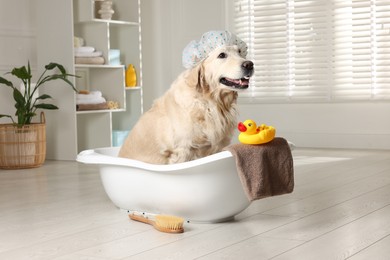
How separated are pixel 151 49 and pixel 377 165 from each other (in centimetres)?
294

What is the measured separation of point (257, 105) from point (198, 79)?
12.2ft

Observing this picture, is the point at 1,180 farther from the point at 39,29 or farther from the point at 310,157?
the point at 310,157

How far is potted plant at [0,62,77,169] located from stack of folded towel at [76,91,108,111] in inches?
9.0

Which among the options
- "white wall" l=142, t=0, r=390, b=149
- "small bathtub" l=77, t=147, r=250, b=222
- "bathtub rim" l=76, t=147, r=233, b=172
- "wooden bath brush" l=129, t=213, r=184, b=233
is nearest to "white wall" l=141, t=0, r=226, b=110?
"white wall" l=142, t=0, r=390, b=149

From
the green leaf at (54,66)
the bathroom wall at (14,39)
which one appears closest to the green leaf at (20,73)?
the green leaf at (54,66)

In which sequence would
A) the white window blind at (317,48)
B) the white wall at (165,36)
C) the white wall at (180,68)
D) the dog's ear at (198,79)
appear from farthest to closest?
1. the white wall at (165,36)
2. the white window blind at (317,48)
3. the white wall at (180,68)
4. the dog's ear at (198,79)

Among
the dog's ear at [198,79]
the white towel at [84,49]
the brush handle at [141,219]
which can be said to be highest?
the white towel at [84,49]

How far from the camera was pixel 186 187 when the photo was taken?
273cm

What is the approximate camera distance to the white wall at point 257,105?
5.86m

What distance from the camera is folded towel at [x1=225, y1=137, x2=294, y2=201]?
2.55 meters

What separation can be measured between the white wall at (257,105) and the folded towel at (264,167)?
3.38m

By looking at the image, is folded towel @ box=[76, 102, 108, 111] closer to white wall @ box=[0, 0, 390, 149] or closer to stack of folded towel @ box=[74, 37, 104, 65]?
stack of folded towel @ box=[74, 37, 104, 65]

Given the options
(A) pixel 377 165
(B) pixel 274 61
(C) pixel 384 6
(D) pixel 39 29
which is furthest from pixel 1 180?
(C) pixel 384 6

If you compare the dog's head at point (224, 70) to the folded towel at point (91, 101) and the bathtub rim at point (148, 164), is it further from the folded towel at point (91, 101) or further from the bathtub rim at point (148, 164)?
the folded towel at point (91, 101)
